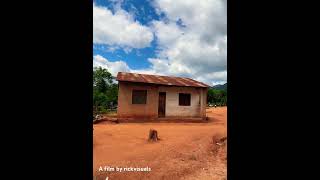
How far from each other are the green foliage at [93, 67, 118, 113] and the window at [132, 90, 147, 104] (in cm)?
707

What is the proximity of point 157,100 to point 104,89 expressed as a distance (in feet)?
34.8

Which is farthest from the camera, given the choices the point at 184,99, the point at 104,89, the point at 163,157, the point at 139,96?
the point at 104,89

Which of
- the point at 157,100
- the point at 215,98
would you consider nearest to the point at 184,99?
the point at 157,100

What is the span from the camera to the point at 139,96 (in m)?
14.2

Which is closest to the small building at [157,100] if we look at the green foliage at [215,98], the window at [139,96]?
the window at [139,96]

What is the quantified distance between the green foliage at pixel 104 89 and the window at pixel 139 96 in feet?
23.2

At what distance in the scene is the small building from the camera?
13711 mm

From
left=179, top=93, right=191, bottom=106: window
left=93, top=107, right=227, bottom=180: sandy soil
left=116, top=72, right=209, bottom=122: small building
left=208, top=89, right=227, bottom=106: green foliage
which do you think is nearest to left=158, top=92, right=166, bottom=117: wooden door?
left=116, top=72, right=209, bottom=122: small building

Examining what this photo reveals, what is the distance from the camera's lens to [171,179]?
14.3 ft

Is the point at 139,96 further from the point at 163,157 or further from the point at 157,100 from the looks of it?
the point at 163,157
